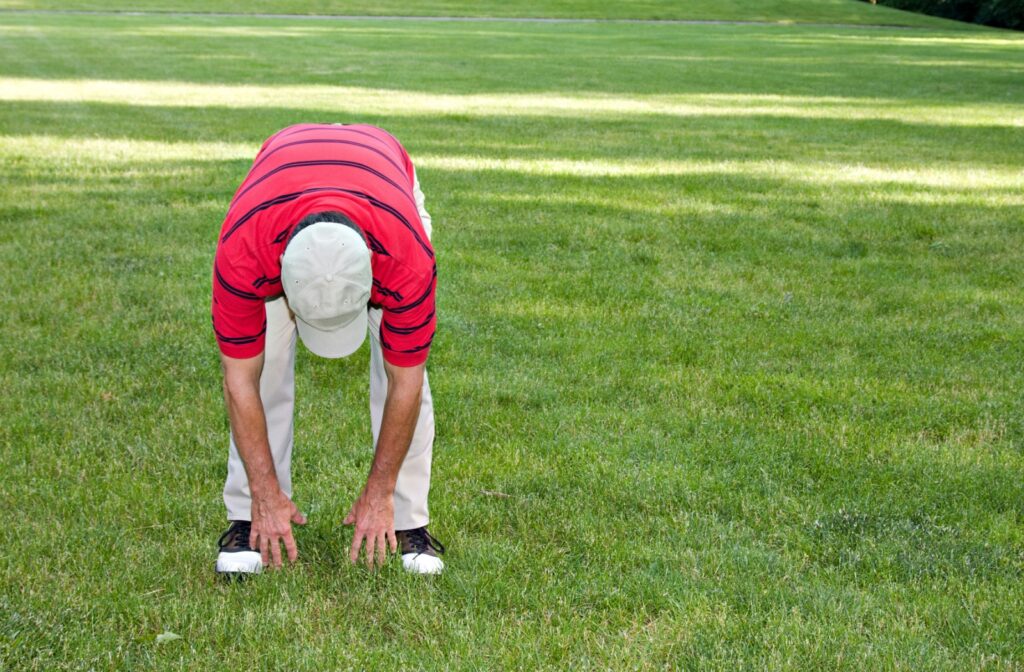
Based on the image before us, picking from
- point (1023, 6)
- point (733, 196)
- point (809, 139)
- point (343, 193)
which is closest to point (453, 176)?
point (733, 196)

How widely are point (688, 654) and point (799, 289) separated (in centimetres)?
410

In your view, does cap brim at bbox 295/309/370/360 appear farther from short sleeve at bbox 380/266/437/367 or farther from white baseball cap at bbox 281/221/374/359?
white baseball cap at bbox 281/221/374/359

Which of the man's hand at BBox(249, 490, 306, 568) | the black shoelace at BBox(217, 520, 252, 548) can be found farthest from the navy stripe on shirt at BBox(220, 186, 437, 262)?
the black shoelace at BBox(217, 520, 252, 548)

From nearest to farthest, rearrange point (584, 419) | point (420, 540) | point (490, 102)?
point (420, 540), point (584, 419), point (490, 102)

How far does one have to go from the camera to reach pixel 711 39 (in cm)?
3172

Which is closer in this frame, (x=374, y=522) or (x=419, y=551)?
(x=374, y=522)

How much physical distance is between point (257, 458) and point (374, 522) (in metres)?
0.43

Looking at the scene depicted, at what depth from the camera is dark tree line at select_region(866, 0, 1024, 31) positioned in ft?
142

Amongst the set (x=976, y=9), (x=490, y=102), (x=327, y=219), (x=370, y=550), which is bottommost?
(x=370, y=550)

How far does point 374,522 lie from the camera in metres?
3.39

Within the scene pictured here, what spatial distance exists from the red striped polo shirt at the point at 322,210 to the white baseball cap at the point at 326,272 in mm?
128

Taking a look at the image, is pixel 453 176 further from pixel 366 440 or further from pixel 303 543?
pixel 303 543

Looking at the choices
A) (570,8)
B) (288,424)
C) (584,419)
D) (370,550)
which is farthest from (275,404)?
(570,8)

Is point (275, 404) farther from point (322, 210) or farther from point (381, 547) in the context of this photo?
point (322, 210)
